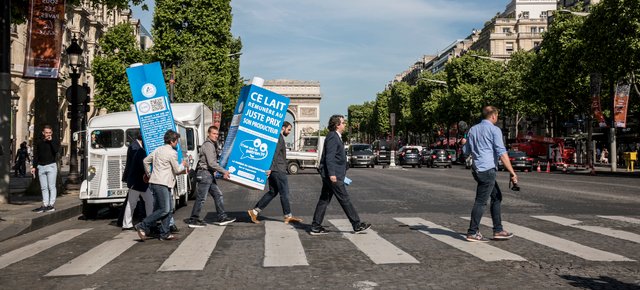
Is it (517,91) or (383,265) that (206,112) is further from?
(517,91)

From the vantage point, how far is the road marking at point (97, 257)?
706cm

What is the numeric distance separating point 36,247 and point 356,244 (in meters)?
4.37

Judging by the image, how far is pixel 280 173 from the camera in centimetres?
1149

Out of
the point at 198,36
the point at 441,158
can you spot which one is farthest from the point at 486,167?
the point at 441,158

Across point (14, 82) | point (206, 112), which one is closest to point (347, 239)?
point (206, 112)

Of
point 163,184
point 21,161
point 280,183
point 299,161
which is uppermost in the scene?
point 163,184

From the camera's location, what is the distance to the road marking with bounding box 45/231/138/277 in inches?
278

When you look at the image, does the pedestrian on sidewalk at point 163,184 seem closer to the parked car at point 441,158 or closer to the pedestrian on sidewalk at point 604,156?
the parked car at point 441,158

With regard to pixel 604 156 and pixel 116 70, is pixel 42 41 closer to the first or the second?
pixel 116 70

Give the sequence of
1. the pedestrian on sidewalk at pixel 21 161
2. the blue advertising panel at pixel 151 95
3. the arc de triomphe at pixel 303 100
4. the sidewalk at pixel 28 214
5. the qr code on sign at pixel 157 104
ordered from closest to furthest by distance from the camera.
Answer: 1. the sidewalk at pixel 28 214
2. the blue advertising panel at pixel 151 95
3. the qr code on sign at pixel 157 104
4. the pedestrian on sidewalk at pixel 21 161
5. the arc de triomphe at pixel 303 100

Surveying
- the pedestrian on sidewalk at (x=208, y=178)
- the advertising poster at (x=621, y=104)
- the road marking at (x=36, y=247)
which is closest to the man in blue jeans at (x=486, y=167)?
the pedestrian on sidewalk at (x=208, y=178)

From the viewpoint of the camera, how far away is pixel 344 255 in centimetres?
784

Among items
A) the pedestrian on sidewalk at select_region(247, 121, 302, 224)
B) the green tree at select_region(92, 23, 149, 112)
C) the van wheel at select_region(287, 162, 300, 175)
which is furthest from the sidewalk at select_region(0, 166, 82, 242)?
the green tree at select_region(92, 23, 149, 112)

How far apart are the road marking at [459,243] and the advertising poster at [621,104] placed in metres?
26.0
